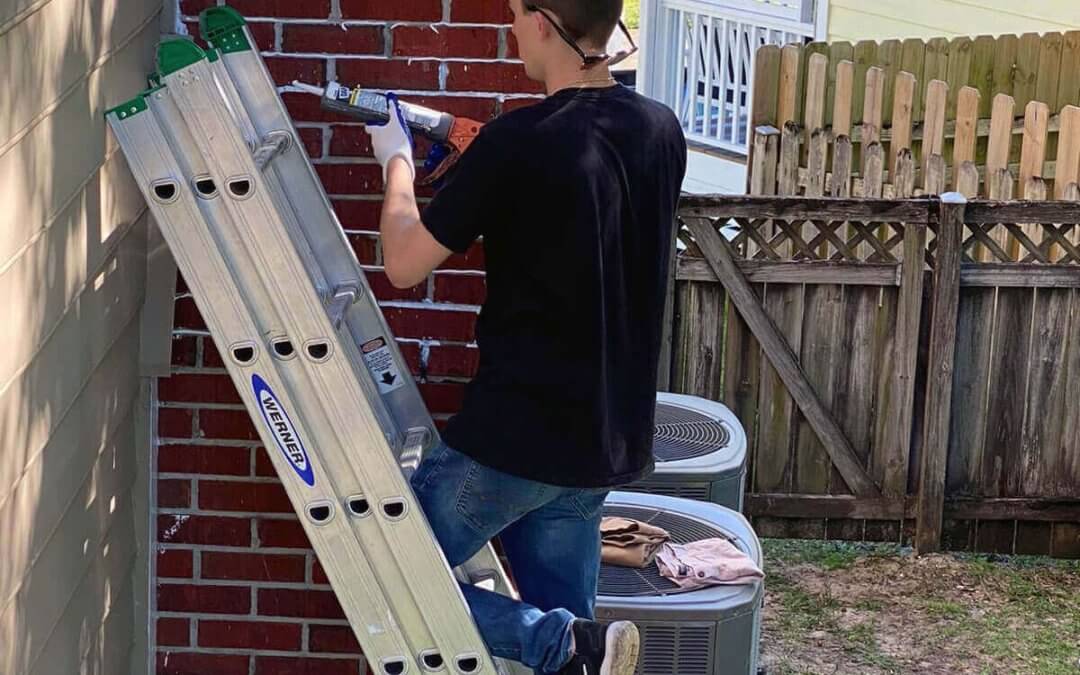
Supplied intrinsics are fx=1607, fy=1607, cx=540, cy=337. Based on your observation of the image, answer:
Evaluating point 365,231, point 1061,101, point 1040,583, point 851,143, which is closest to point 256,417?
point 365,231

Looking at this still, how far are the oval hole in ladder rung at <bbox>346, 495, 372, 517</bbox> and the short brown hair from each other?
0.98m

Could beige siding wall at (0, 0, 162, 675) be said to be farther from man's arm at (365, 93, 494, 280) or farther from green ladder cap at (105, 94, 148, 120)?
man's arm at (365, 93, 494, 280)

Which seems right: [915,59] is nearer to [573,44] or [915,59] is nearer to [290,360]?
[573,44]

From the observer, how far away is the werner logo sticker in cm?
305

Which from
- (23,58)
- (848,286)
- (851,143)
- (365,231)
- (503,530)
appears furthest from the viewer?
(851,143)

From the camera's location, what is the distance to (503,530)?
11.1ft

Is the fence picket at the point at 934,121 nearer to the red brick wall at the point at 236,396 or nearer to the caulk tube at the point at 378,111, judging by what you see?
the red brick wall at the point at 236,396

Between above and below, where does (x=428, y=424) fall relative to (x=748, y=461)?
above

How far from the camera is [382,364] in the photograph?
3564 mm

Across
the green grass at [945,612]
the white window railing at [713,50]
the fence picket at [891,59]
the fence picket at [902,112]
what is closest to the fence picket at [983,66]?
the fence picket at [891,59]

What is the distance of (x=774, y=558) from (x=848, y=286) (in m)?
1.22

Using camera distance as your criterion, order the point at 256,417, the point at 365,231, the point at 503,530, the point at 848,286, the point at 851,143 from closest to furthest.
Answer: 1. the point at 256,417
2. the point at 503,530
3. the point at 365,231
4. the point at 848,286
5. the point at 851,143

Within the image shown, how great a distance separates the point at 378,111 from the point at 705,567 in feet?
4.99

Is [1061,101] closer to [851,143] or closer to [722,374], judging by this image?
[851,143]
